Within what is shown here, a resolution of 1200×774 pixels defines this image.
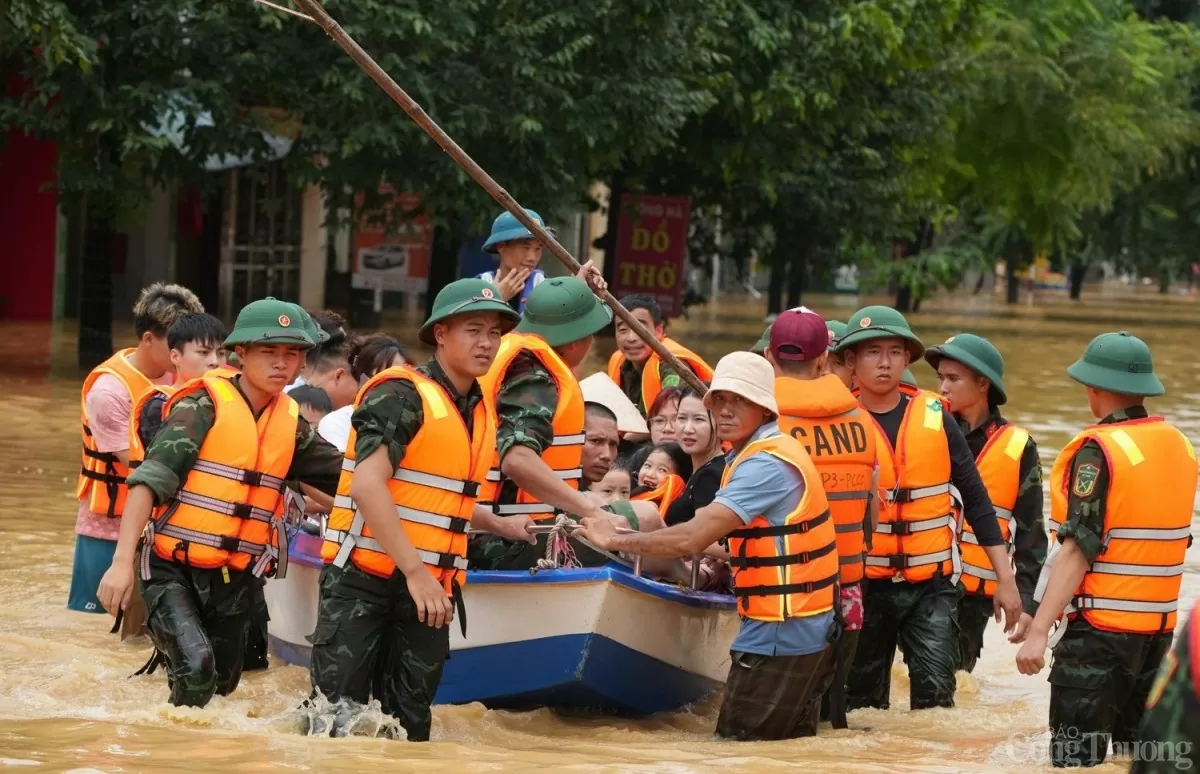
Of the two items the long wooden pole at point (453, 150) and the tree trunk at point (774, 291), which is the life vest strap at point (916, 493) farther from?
the tree trunk at point (774, 291)

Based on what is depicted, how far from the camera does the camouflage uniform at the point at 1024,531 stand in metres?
8.25

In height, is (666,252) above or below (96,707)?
above

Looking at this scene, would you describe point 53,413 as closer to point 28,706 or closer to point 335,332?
point 335,332

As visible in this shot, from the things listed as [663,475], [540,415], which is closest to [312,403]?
[663,475]

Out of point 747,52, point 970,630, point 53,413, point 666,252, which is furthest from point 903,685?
point 666,252

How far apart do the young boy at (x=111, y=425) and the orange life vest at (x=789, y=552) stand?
9.85ft

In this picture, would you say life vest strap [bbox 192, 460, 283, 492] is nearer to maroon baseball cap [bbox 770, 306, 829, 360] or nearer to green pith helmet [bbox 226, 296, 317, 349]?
green pith helmet [bbox 226, 296, 317, 349]

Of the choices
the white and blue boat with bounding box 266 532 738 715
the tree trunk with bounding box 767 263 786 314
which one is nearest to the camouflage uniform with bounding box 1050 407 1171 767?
the white and blue boat with bounding box 266 532 738 715

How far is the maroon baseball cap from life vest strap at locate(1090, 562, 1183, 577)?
138cm

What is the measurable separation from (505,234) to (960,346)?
2059mm

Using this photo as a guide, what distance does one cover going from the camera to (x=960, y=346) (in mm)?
8133

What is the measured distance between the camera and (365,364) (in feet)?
29.1

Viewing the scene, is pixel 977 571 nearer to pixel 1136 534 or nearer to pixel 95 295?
pixel 1136 534

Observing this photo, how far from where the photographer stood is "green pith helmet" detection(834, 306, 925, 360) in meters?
7.74
